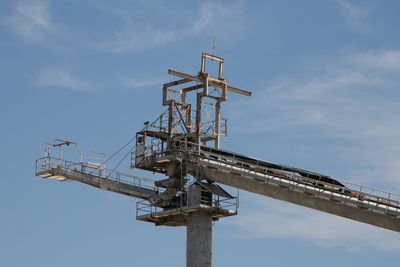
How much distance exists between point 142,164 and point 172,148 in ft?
9.45

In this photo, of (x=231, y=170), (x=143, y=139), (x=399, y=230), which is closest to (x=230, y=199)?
(x=231, y=170)

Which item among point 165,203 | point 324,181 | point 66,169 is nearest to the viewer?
point 324,181

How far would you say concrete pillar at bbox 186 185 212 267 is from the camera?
250ft

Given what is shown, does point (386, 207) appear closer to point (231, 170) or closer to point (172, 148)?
point (231, 170)

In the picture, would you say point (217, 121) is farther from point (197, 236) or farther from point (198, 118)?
point (197, 236)

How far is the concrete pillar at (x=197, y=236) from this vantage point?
76.2 metres

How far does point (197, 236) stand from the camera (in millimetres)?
77000

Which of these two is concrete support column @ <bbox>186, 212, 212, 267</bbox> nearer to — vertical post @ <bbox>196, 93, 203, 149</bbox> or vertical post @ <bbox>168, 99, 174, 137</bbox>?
vertical post @ <bbox>196, 93, 203, 149</bbox>

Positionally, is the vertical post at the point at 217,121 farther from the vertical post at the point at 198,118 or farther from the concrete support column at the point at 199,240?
the concrete support column at the point at 199,240

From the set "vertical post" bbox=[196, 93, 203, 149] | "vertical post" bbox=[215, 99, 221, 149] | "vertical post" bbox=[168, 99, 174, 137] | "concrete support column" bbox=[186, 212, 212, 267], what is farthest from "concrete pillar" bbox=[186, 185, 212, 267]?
"vertical post" bbox=[168, 99, 174, 137]

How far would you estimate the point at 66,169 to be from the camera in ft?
281

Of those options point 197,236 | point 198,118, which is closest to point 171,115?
point 198,118

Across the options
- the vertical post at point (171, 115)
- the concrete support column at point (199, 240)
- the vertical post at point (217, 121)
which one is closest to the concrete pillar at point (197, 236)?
the concrete support column at point (199, 240)

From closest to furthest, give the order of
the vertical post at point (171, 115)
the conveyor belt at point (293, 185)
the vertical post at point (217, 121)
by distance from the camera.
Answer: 1. the conveyor belt at point (293, 185)
2. the vertical post at point (217, 121)
3. the vertical post at point (171, 115)
